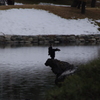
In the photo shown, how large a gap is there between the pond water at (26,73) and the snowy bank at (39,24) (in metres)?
11.6

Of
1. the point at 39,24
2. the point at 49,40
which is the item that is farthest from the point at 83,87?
the point at 39,24

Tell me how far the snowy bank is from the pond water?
11.6m

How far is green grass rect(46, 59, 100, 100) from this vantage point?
37.7 ft

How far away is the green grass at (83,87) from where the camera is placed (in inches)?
452

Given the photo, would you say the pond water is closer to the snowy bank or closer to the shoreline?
the shoreline

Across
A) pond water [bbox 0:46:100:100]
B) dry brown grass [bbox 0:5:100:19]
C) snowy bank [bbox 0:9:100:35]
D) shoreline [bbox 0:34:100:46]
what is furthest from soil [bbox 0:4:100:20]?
pond water [bbox 0:46:100:100]

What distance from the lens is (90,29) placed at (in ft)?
157

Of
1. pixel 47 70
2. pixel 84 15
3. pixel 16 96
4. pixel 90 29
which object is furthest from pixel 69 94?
pixel 84 15

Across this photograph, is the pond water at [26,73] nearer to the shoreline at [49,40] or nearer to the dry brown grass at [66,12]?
the shoreline at [49,40]

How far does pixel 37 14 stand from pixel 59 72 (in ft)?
110

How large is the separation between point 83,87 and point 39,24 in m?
36.5

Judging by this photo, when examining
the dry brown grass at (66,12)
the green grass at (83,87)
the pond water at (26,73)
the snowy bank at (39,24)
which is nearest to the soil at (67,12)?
the dry brown grass at (66,12)

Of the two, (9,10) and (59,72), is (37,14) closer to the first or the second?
(9,10)

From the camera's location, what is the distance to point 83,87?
11711 millimetres
